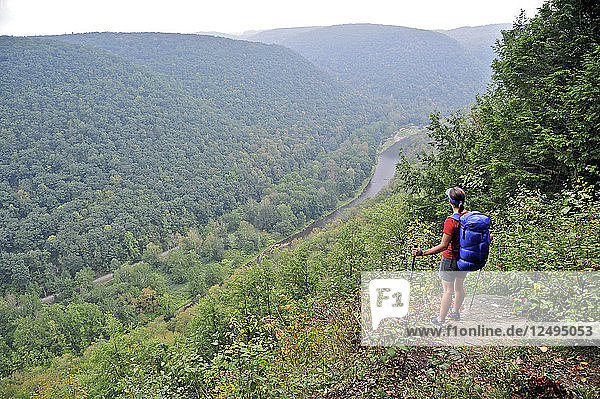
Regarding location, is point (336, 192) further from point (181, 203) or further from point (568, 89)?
point (568, 89)

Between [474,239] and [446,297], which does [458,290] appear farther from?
[474,239]

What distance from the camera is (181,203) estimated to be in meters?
72.0

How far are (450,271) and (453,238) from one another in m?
0.40

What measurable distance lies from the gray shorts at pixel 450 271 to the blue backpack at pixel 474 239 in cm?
14

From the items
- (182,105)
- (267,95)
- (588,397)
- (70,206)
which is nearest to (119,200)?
(70,206)

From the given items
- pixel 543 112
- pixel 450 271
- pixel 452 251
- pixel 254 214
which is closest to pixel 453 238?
pixel 452 251

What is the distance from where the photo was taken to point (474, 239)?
383 centimetres

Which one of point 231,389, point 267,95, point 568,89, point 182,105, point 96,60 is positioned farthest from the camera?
point 267,95

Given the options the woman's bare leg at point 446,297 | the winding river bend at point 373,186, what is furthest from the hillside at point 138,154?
the woman's bare leg at point 446,297

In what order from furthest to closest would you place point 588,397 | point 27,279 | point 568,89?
1. point 27,279
2. point 568,89
3. point 588,397

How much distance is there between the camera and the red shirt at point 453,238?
3.98 meters

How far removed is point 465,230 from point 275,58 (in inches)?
7383

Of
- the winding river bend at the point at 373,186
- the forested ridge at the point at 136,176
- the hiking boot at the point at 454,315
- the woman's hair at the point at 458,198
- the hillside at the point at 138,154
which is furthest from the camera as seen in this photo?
the winding river bend at the point at 373,186

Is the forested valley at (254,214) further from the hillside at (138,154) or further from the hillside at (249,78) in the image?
the hillside at (249,78)
